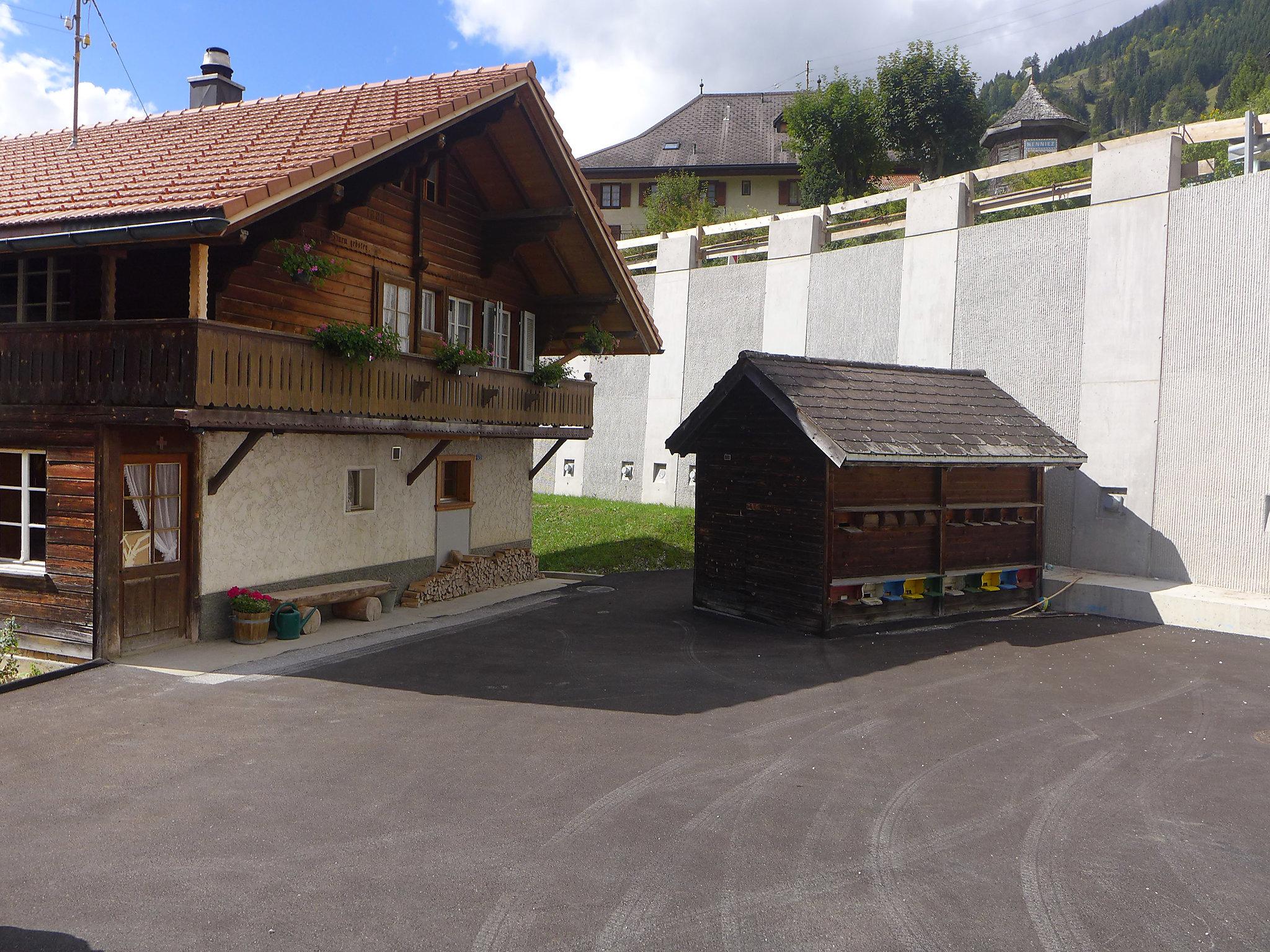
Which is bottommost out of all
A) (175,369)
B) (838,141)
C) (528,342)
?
(175,369)

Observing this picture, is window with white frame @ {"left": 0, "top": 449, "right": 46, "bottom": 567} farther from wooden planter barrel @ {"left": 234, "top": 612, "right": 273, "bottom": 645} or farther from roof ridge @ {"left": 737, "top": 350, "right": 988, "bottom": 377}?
roof ridge @ {"left": 737, "top": 350, "right": 988, "bottom": 377}

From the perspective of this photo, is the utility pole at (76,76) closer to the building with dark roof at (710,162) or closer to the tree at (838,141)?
the tree at (838,141)

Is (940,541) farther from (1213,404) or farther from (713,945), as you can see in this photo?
(713,945)

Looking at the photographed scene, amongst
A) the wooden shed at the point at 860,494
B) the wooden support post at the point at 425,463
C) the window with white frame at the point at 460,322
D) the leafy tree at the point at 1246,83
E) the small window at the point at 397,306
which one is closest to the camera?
the wooden shed at the point at 860,494

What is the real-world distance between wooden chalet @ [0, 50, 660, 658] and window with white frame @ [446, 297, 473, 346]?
0.04 m

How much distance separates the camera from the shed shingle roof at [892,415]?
1276 cm

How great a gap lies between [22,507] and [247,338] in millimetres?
3297

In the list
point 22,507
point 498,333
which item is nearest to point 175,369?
point 22,507

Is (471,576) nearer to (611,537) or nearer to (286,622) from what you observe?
(286,622)

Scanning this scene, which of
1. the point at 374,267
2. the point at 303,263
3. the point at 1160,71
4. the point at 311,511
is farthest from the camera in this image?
the point at 1160,71

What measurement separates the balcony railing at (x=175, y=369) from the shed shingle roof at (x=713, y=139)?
38631 millimetres

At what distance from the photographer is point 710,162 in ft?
156

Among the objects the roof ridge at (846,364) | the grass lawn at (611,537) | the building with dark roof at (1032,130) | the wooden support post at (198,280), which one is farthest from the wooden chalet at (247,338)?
the building with dark roof at (1032,130)

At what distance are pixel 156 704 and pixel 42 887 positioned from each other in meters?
3.83
